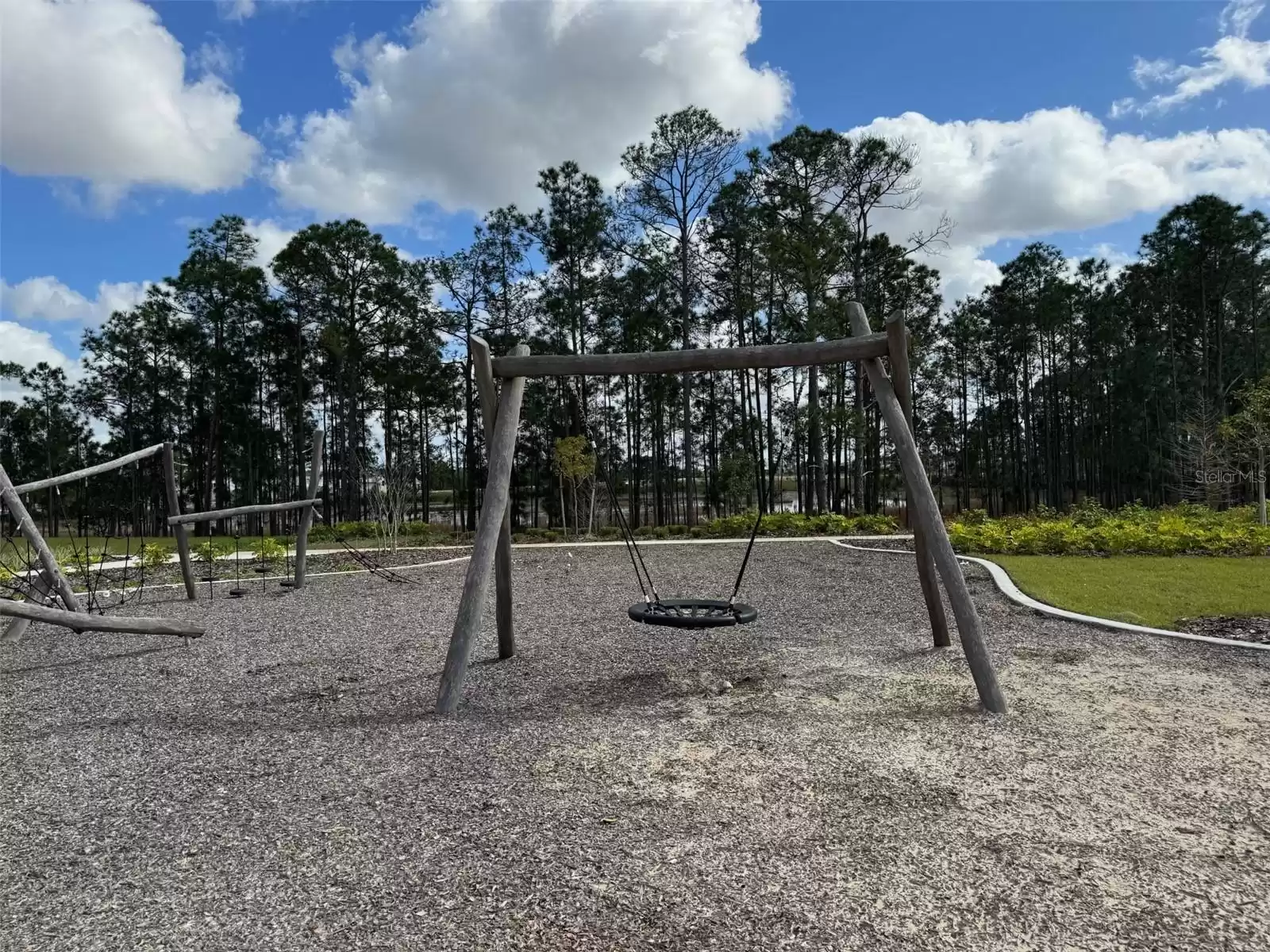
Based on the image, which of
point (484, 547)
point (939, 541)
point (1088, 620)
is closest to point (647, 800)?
point (484, 547)

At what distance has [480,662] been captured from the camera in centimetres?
457

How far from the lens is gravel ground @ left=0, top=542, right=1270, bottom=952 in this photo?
1.82m

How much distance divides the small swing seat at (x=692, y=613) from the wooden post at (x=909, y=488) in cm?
113

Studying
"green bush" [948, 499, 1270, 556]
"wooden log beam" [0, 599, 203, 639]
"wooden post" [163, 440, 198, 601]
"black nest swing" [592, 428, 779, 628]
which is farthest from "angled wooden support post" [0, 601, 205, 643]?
"green bush" [948, 499, 1270, 556]

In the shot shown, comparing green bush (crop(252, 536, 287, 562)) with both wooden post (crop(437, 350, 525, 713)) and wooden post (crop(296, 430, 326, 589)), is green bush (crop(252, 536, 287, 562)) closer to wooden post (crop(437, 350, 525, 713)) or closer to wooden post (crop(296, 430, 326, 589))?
wooden post (crop(296, 430, 326, 589))

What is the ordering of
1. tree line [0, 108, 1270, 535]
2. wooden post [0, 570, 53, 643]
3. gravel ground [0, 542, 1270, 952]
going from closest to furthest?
gravel ground [0, 542, 1270, 952], wooden post [0, 570, 53, 643], tree line [0, 108, 1270, 535]

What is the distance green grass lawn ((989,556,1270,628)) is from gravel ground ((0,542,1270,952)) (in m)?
A: 1.37

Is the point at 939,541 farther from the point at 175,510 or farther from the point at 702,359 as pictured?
the point at 175,510

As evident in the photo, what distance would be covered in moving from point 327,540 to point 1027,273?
27.8m

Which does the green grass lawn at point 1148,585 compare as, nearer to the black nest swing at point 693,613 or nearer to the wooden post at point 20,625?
the black nest swing at point 693,613

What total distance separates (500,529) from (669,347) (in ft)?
61.9

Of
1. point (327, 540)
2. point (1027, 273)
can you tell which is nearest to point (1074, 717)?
point (327, 540)

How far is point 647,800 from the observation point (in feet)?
8.15

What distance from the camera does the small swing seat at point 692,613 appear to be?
152 inches
